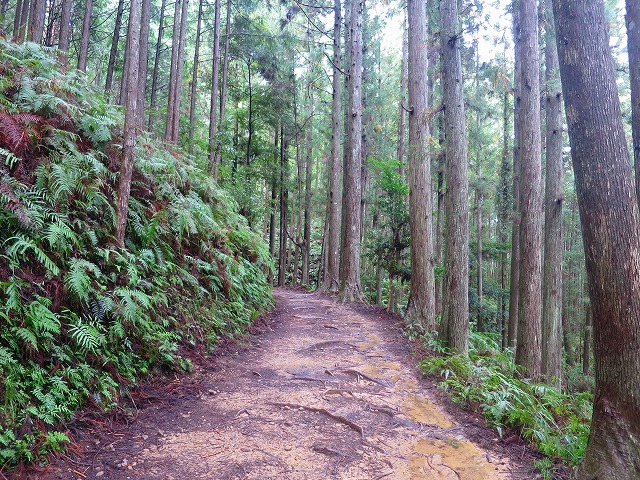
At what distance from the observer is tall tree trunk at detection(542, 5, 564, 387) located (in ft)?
29.6

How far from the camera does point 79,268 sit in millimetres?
4039

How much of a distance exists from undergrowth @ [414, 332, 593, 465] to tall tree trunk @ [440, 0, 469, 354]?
700mm

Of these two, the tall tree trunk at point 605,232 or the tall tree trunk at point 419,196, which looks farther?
the tall tree trunk at point 419,196

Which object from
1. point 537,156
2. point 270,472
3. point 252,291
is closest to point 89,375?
point 270,472

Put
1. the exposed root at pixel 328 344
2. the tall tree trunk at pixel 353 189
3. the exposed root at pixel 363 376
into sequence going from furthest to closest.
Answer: the tall tree trunk at pixel 353 189
the exposed root at pixel 328 344
the exposed root at pixel 363 376

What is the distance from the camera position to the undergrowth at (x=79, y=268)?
121 inches

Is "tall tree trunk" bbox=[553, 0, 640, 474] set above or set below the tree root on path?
above

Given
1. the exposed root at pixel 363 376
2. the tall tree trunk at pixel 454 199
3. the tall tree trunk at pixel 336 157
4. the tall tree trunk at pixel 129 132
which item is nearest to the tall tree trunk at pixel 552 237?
the tall tree trunk at pixel 454 199

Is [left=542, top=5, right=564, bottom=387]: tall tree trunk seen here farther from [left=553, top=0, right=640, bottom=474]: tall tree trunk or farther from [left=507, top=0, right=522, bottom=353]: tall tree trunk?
[left=553, top=0, right=640, bottom=474]: tall tree trunk

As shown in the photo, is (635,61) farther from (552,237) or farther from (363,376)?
(363,376)

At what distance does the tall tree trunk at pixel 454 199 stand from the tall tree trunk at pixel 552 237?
3.39 m

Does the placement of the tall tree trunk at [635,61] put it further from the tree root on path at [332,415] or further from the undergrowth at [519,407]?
the tree root on path at [332,415]

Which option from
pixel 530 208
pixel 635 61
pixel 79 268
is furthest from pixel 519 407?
pixel 635 61

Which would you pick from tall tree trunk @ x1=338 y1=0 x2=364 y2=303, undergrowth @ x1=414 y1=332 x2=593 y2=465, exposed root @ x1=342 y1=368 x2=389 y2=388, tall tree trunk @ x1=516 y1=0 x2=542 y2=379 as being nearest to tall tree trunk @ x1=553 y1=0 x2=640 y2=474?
undergrowth @ x1=414 y1=332 x2=593 y2=465
